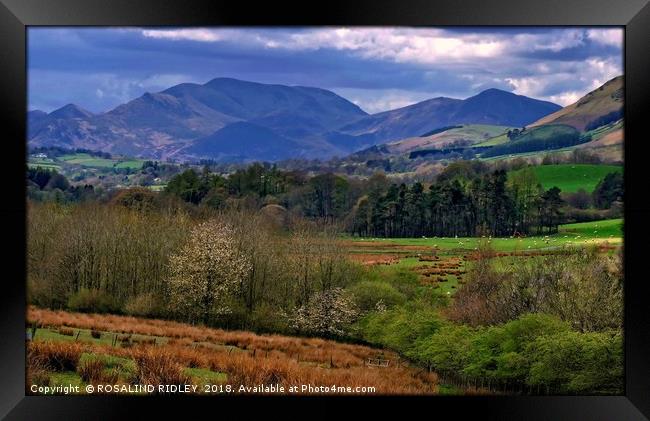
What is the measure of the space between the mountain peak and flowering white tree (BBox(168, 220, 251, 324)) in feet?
7.38

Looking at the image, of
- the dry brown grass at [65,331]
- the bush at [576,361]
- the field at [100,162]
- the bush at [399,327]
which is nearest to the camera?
the bush at [576,361]

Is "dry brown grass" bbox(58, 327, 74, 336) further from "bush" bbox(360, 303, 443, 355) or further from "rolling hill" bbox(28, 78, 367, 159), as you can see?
"bush" bbox(360, 303, 443, 355)

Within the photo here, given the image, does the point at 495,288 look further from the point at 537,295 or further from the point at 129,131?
the point at 129,131

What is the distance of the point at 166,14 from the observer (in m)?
7.01

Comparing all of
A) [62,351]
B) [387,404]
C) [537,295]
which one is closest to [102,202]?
[62,351]

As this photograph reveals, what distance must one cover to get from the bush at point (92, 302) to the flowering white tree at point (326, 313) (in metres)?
2.40

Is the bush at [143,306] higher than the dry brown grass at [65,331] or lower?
higher

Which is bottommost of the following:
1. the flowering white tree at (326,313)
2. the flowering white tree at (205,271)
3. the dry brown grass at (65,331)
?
the dry brown grass at (65,331)

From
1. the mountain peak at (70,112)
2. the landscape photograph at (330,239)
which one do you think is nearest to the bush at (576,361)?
the landscape photograph at (330,239)

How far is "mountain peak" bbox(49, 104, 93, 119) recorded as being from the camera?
1034 centimetres

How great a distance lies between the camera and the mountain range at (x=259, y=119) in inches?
416

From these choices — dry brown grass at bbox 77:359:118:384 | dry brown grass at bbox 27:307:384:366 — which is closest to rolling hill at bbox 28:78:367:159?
dry brown grass at bbox 27:307:384:366

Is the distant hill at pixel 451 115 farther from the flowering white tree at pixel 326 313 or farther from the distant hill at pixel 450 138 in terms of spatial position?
the flowering white tree at pixel 326 313

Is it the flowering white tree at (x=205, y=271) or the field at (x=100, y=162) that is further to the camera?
the field at (x=100, y=162)
